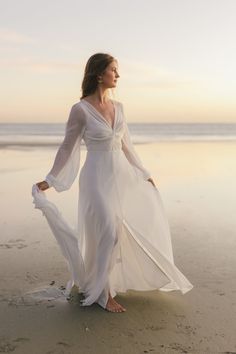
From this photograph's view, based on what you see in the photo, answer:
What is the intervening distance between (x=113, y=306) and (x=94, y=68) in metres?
2.12

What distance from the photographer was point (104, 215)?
4.73m

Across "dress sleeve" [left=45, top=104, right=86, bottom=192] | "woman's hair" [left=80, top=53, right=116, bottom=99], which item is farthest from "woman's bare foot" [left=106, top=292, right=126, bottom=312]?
"woman's hair" [left=80, top=53, right=116, bottom=99]

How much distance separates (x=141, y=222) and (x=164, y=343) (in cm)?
134

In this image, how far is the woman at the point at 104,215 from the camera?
477 centimetres

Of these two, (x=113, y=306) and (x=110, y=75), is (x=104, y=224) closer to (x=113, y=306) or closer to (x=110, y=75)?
(x=113, y=306)

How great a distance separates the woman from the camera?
4.77 meters

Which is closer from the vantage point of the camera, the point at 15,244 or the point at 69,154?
the point at 69,154

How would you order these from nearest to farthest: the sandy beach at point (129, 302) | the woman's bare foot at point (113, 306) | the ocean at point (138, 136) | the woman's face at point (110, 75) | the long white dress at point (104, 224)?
1. the sandy beach at point (129, 302)
2. the woman's bare foot at point (113, 306)
3. the long white dress at point (104, 224)
4. the woman's face at point (110, 75)
5. the ocean at point (138, 136)

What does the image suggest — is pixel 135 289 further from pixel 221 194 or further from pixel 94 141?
pixel 221 194

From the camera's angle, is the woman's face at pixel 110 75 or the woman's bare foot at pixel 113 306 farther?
the woman's face at pixel 110 75

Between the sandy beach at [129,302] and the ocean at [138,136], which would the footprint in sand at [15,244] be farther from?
the ocean at [138,136]

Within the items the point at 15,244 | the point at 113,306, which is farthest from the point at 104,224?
the point at 15,244

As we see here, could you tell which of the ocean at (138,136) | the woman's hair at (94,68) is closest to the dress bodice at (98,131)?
the woman's hair at (94,68)

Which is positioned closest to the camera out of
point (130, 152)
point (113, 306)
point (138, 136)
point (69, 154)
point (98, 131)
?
point (113, 306)
